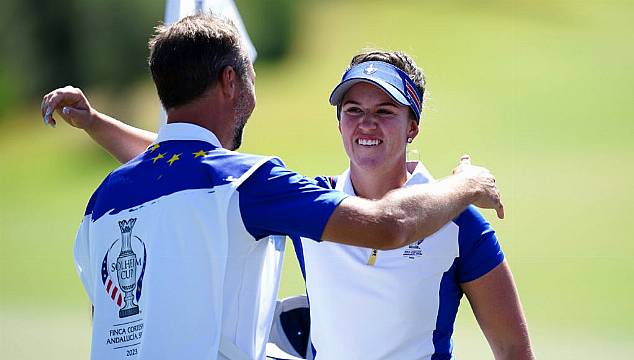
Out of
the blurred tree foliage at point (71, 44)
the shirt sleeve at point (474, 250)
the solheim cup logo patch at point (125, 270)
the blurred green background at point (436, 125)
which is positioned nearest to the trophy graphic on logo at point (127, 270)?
the solheim cup logo patch at point (125, 270)

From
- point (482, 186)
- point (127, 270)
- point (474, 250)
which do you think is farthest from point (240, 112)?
point (474, 250)

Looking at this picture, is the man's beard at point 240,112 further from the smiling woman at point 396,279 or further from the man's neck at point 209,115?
the smiling woman at point 396,279

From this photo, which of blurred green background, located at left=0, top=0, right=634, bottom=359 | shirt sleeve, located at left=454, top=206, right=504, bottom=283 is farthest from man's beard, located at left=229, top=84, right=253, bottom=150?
blurred green background, located at left=0, top=0, right=634, bottom=359

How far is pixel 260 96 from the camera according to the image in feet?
42.1

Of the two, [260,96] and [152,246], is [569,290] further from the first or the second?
[152,246]

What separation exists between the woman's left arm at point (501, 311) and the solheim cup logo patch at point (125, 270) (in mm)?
1004

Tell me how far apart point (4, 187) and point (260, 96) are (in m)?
3.46

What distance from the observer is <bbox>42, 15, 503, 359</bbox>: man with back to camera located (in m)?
2.26

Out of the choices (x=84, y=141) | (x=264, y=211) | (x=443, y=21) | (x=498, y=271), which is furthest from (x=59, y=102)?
(x=84, y=141)

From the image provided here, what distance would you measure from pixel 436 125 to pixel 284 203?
371 inches

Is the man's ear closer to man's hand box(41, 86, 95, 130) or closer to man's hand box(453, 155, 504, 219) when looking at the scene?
man's hand box(453, 155, 504, 219)

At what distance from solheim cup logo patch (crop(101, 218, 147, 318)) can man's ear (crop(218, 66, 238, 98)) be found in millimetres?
404

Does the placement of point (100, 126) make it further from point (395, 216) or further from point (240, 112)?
point (395, 216)

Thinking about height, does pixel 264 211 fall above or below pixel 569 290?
above
